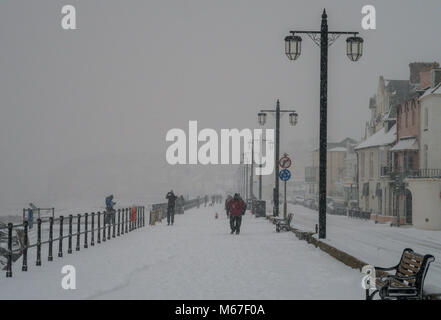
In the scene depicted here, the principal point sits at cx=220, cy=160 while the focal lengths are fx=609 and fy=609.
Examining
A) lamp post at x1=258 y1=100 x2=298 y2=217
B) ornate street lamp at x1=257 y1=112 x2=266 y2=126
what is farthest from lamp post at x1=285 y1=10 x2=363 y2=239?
ornate street lamp at x1=257 y1=112 x2=266 y2=126

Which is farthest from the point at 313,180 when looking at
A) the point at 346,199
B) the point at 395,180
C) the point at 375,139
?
the point at 395,180

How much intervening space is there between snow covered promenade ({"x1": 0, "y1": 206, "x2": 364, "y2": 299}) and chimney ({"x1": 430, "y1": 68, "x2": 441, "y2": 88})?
28.0 m

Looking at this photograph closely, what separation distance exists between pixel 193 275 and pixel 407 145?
37514mm

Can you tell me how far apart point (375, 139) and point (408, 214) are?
11.7m

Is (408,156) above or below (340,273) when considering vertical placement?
above

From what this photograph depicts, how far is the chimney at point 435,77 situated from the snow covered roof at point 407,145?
16.5 ft

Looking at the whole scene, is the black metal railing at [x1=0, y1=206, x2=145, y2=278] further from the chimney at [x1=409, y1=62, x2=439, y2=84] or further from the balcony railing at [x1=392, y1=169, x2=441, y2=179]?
the chimney at [x1=409, y1=62, x2=439, y2=84]

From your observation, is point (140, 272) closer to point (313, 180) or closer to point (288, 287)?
point (288, 287)

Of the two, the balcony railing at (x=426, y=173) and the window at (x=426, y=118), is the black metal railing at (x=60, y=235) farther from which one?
the window at (x=426, y=118)

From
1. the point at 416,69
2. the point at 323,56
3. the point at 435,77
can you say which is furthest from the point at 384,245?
the point at 416,69

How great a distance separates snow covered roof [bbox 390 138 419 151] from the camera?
150 feet

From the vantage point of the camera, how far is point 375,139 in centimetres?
5819
